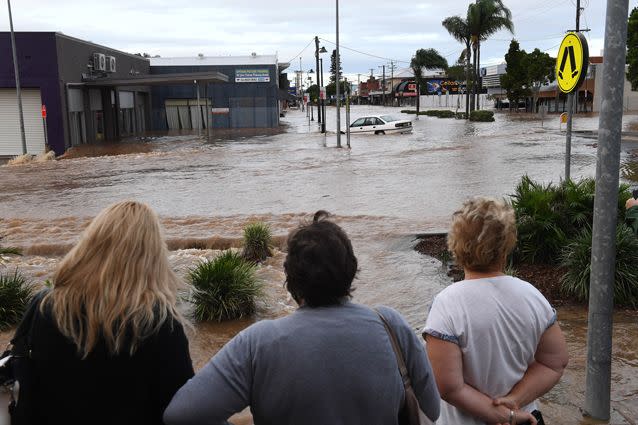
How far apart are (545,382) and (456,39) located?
68.3m

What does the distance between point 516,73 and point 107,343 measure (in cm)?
7856

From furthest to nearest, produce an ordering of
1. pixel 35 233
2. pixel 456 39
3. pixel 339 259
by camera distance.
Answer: pixel 456 39, pixel 35 233, pixel 339 259

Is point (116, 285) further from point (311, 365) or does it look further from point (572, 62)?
point (572, 62)

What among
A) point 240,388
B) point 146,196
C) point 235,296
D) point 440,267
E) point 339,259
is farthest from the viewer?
point 146,196

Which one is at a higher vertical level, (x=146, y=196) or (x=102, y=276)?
(x=102, y=276)

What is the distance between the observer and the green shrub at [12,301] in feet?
26.1

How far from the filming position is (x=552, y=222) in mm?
8820

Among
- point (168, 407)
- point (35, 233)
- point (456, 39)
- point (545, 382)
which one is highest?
point (456, 39)

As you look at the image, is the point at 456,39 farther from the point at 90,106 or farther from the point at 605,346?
the point at 605,346

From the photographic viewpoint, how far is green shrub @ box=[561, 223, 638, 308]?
7.44 meters

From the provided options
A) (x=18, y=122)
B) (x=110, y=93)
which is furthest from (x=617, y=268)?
(x=110, y=93)

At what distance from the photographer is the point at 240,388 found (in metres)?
2.29

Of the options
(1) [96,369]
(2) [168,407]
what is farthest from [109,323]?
(2) [168,407]

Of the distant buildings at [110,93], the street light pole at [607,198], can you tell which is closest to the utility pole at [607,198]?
the street light pole at [607,198]
